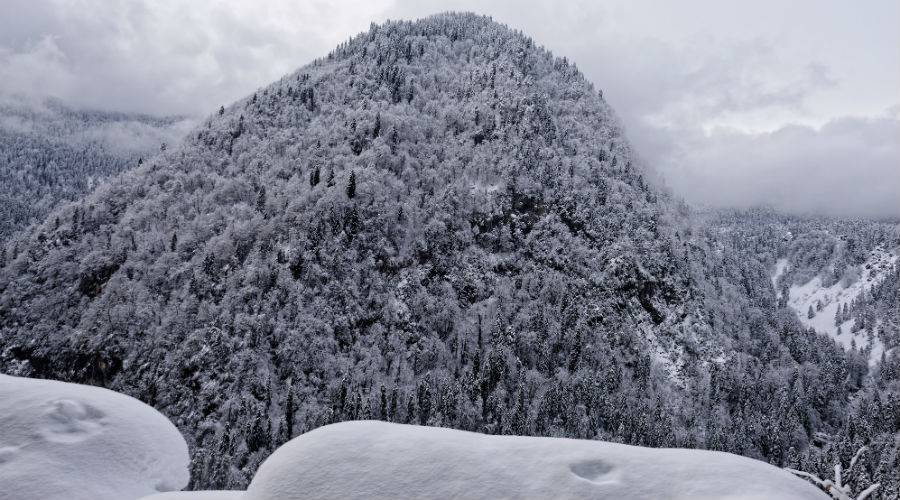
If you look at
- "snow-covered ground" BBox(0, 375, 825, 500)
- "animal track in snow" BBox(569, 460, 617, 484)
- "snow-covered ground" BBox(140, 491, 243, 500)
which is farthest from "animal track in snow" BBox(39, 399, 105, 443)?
"animal track in snow" BBox(569, 460, 617, 484)

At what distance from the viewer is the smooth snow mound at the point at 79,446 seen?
35.1ft

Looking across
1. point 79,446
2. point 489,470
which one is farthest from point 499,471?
point 79,446

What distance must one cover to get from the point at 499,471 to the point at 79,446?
9157 mm

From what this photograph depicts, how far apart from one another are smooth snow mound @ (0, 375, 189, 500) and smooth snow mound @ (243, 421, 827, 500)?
512 cm

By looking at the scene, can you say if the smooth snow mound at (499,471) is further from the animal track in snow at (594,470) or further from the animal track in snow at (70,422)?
the animal track in snow at (70,422)

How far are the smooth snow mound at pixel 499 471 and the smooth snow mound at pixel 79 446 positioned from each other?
5.12 meters

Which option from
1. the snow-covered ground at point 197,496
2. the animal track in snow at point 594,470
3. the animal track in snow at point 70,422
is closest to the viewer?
the animal track in snow at point 594,470

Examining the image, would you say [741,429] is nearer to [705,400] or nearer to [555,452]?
[705,400]

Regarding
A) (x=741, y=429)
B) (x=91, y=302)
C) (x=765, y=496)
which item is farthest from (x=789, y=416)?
(x=91, y=302)

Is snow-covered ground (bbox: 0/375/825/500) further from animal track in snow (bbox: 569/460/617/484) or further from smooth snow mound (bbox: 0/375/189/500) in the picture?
smooth snow mound (bbox: 0/375/189/500)

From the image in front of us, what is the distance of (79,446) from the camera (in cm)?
1145

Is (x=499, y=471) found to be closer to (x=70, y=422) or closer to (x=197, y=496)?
(x=197, y=496)

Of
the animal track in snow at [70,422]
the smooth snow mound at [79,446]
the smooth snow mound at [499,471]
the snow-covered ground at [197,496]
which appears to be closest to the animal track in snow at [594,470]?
the smooth snow mound at [499,471]

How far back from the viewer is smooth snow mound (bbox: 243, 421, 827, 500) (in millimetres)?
7613
